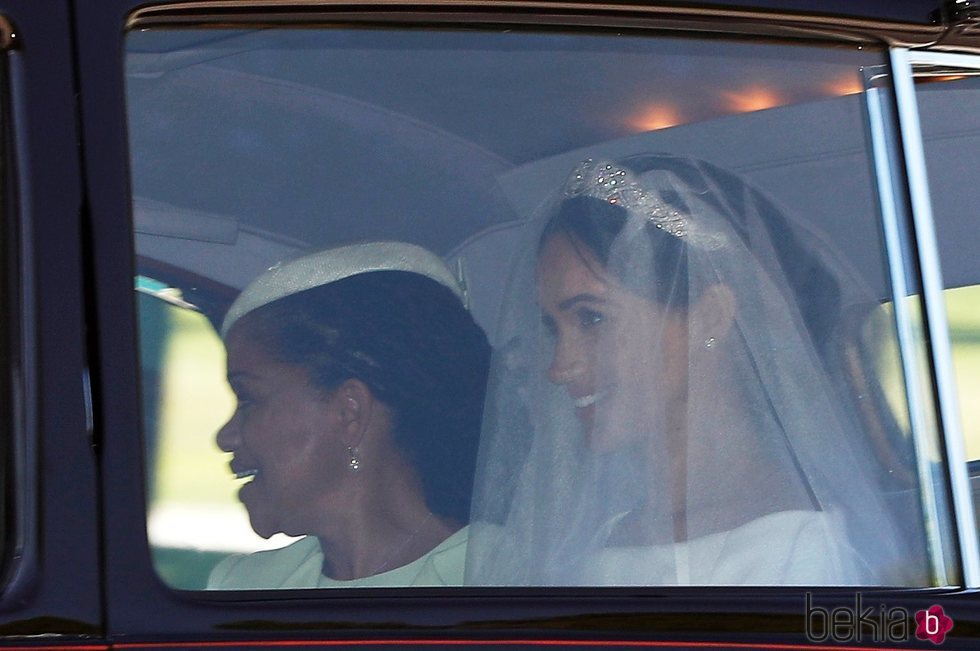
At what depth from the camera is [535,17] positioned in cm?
173

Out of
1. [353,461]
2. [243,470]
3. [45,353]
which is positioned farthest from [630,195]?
[45,353]

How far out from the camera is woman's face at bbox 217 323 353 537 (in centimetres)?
165

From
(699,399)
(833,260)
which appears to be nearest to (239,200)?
(699,399)

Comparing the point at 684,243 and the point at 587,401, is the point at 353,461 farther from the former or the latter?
the point at 684,243

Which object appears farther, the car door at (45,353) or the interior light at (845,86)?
the interior light at (845,86)

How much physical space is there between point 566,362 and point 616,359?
2.4 inches

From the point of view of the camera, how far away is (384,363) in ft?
5.49

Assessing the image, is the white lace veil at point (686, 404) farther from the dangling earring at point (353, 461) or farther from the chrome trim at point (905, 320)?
the dangling earring at point (353, 461)

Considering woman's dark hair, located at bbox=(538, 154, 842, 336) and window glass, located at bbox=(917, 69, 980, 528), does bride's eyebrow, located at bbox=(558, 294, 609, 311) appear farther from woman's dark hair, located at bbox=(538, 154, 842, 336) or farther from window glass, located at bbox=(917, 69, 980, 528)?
window glass, located at bbox=(917, 69, 980, 528)

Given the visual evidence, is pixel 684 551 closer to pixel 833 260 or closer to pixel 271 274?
pixel 833 260

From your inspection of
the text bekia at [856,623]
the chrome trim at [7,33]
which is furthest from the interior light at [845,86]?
the chrome trim at [7,33]

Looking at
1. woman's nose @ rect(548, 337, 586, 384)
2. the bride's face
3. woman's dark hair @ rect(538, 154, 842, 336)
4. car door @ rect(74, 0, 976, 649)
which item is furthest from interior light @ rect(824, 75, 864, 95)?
woman's nose @ rect(548, 337, 586, 384)

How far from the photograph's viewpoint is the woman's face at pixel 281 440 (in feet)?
5.43

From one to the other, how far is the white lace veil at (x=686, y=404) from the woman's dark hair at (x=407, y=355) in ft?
0.11
